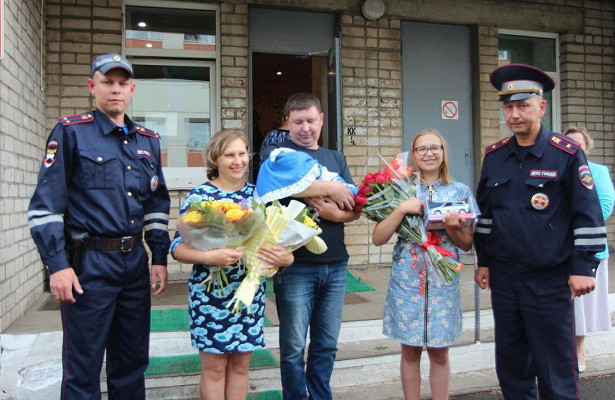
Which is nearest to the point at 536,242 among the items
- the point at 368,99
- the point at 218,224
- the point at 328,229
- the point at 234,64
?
the point at 328,229

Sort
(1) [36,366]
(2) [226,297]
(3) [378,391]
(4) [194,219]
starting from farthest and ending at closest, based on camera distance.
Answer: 1. (3) [378,391]
2. (1) [36,366]
3. (2) [226,297]
4. (4) [194,219]

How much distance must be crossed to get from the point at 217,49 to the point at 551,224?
4.36m

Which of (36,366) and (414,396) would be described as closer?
(414,396)

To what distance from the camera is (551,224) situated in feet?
9.09

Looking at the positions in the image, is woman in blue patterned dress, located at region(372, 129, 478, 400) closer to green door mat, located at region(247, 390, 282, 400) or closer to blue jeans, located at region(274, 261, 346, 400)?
blue jeans, located at region(274, 261, 346, 400)

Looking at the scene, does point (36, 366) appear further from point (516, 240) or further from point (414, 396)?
point (516, 240)

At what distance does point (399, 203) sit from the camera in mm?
2930

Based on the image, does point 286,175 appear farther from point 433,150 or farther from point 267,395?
point 267,395

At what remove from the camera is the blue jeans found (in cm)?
287

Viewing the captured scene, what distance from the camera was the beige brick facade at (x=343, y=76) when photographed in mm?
4262

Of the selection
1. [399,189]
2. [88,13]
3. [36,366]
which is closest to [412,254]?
[399,189]

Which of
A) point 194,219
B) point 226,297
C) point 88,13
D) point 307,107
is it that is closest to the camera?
point 194,219

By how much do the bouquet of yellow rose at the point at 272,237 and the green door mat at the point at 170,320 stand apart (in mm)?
1432

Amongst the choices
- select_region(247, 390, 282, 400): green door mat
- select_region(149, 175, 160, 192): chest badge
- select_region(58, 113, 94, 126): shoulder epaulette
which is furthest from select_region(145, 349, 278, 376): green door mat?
select_region(58, 113, 94, 126): shoulder epaulette
